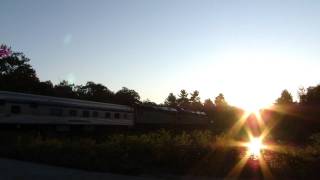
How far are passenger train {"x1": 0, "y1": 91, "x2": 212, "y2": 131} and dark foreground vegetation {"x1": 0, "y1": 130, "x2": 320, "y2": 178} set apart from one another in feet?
40.6

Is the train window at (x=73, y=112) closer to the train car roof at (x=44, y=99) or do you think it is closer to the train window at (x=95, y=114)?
the train car roof at (x=44, y=99)

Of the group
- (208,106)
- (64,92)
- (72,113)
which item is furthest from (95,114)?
(208,106)

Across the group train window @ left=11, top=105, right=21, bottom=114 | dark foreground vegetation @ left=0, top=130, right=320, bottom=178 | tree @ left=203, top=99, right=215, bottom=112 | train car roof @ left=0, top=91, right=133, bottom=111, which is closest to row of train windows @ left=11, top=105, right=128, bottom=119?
train window @ left=11, top=105, right=21, bottom=114

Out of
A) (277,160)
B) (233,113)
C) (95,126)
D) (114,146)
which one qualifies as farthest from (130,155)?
(233,113)

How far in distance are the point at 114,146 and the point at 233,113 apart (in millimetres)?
77264

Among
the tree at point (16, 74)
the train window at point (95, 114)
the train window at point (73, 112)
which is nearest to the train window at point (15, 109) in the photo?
the train window at point (73, 112)

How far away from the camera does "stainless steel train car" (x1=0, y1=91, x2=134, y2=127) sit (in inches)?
1267

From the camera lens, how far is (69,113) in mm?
38844

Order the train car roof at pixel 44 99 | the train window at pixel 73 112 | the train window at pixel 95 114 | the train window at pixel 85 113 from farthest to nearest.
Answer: the train window at pixel 95 114
the train window at pixel 85 113
the train window at pixel 73 112
the train car roof at pixel 44 99

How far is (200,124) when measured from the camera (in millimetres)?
74625

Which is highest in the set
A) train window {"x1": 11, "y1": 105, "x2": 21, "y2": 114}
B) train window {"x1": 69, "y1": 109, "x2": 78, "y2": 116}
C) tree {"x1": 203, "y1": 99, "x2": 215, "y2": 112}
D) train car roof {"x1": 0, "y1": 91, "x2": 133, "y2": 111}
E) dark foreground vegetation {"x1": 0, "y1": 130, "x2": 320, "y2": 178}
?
tree {"x1": 203, "y1": 99, "x2": 215, "y2": 112}

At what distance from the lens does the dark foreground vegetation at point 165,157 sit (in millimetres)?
14633

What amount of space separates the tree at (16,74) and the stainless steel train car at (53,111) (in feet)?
83.0

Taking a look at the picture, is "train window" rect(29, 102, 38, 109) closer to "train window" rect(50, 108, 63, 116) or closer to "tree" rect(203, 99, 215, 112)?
"train window" rect(50, 108, 63, 116)
